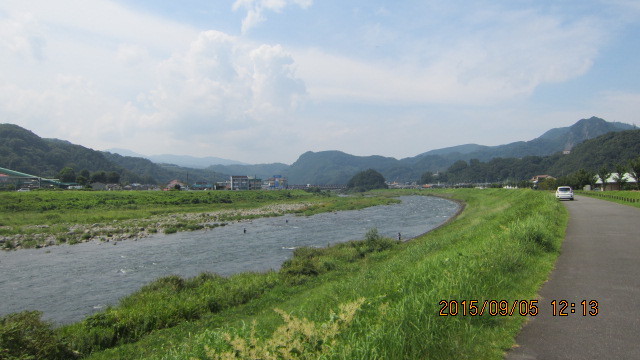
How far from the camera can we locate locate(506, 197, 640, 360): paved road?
535cm

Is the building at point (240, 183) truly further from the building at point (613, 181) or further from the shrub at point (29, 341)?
the shrub at point (29, 341)

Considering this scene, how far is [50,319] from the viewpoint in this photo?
14.5 meters

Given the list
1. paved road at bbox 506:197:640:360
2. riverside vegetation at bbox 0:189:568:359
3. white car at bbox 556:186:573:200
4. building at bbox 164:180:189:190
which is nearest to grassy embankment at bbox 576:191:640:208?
white car at bbox 556:186:573:200

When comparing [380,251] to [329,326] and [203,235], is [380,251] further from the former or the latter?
[203,235]

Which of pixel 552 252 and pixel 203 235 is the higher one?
pixel 552 252

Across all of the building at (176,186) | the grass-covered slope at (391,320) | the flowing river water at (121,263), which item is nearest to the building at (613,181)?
the flowing river water at (121,263)

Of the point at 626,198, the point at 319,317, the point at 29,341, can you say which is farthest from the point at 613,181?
the point at 29,341

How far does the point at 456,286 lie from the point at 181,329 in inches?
342

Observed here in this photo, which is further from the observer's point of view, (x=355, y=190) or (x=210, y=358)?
(x=355, y=190)

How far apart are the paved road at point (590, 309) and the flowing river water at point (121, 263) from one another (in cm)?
1535

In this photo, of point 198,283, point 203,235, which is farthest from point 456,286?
point 203,235

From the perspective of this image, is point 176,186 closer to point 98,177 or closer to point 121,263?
point 98,177
